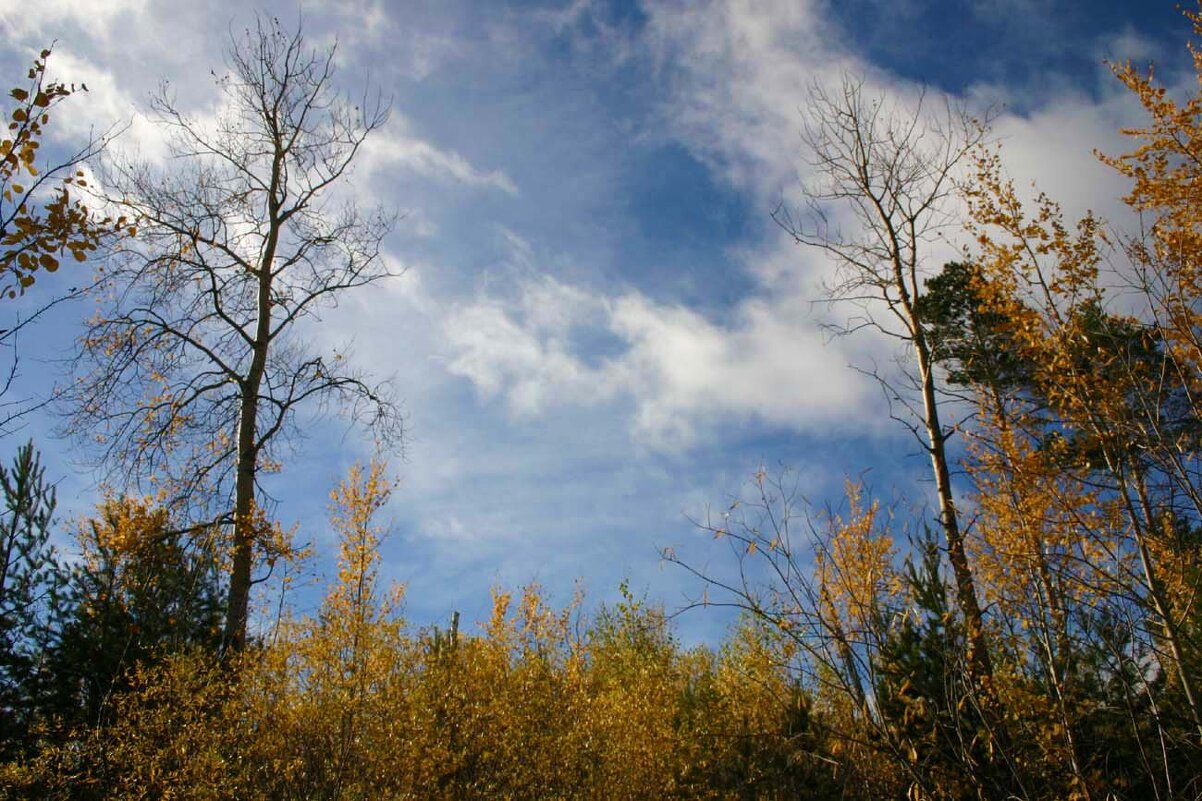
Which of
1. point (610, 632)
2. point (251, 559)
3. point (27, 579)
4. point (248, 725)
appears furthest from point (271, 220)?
point (610, 632)

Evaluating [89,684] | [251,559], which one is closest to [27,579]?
[89,684]

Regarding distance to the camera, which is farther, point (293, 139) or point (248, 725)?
point (293, 139)

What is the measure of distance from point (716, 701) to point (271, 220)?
30.8ft

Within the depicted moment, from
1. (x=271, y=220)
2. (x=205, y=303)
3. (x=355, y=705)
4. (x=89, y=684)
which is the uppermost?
(x=271, y=220)

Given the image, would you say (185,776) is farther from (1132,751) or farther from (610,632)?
(610,632)

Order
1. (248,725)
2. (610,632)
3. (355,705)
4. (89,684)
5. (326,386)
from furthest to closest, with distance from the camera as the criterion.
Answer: (610,632), (326,386), (89,684), (248,725), (355,705)

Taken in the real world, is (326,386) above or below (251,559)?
above

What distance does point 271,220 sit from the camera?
41.1 feet

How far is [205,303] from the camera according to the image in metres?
11.9

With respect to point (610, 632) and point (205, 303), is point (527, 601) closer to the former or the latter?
point (205, 303)

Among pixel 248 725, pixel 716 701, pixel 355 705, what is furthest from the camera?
pixel 716 701

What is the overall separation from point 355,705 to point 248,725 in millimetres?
1715

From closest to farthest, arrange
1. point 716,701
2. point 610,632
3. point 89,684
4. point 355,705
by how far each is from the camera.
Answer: point 355,705 < point 716,701 < point 89,684 < point 610,632

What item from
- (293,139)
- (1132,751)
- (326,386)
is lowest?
(1132,751)
